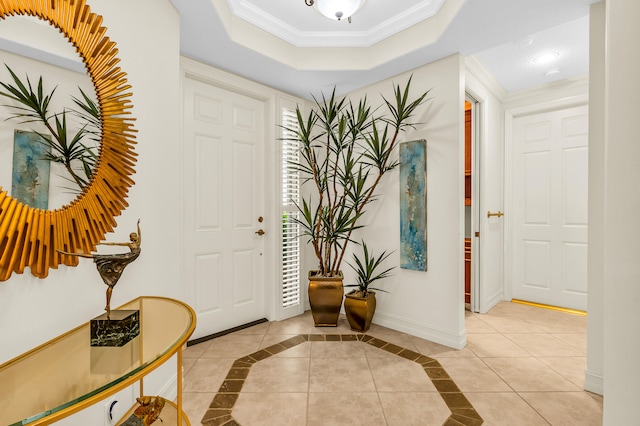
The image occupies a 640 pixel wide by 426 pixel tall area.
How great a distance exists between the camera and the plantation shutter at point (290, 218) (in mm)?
3203

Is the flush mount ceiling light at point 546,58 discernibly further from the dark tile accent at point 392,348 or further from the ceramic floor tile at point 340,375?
the ceramic floor tile at point 340,375

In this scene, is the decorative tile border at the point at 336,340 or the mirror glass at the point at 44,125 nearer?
the mirror glass at the point at 44,125

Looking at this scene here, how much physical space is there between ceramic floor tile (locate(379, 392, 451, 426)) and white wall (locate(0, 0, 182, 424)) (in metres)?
1.38

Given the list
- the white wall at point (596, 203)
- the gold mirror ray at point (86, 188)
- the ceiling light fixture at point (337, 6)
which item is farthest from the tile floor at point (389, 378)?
the ceiling light fixture at point (337, 6)

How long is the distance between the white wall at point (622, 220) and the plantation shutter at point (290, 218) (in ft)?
8.00

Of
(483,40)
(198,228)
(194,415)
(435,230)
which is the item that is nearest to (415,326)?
(435,230)

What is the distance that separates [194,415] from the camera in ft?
5.52

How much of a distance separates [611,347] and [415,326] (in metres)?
1.69

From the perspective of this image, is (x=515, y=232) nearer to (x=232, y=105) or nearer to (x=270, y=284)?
(x=270, y=284)

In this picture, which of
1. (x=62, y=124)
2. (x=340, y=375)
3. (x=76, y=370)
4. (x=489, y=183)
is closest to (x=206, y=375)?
(x=340, y=375)

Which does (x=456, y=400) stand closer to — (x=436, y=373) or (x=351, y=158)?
(x=436, y=373)

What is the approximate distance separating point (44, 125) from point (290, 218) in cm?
238

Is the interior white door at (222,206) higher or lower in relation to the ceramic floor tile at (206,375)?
higher

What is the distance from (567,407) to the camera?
1.75 m
